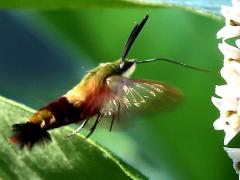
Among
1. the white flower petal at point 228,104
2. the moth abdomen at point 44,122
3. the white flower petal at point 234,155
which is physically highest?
the moth abdomen at point 44,122

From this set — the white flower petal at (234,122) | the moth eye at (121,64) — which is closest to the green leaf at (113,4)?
the moth eye at (121,64)

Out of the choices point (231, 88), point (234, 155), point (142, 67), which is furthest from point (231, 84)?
point (142, 67)

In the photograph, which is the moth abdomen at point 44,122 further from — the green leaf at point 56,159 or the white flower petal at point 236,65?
the white flower petal at point 236,65

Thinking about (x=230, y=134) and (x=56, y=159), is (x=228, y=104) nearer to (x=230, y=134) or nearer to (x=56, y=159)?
(x=230, y=134)

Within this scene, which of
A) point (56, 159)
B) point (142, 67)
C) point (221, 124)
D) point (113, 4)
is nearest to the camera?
point (56, 159)

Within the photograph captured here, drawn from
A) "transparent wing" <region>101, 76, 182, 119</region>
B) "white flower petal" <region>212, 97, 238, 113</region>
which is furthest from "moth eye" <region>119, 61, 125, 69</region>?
"white flower petal" <region>212, 97, 238, 113</region>

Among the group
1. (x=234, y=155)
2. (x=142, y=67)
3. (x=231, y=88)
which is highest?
(x=231, y=88)

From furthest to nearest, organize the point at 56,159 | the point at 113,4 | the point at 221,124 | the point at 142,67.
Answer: the point at 142,67 < the point at 113,4 < the point at 221,124 < the point at 56,159

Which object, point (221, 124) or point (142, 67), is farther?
→ point (142, 67)
